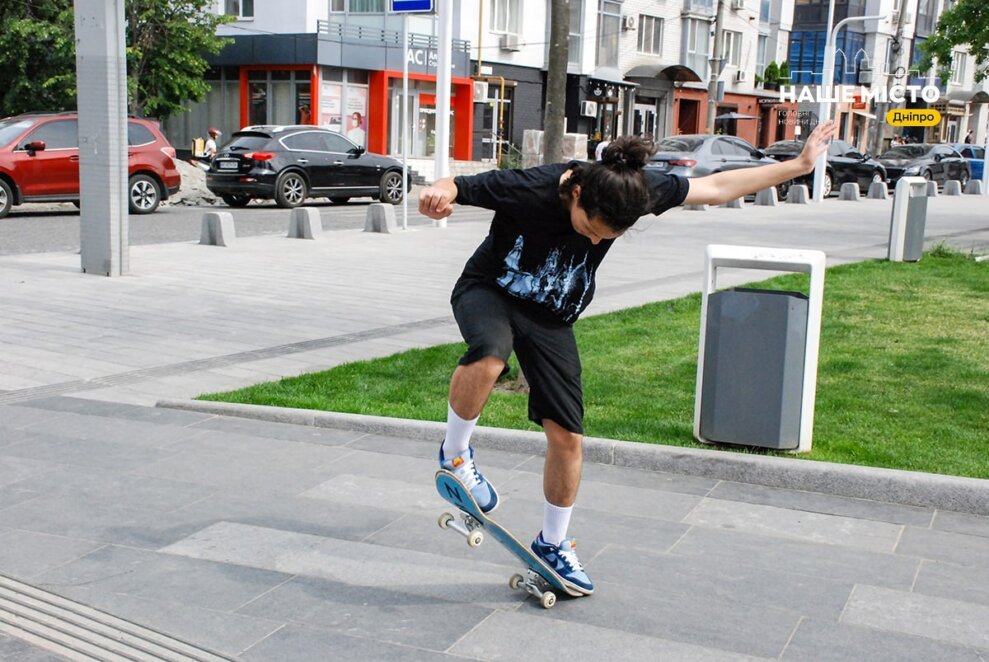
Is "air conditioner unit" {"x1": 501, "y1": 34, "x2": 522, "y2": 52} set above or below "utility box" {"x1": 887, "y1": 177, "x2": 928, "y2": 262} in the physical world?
above

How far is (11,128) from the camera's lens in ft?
62.3

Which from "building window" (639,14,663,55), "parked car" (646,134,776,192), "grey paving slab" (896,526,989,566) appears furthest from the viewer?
"building window" (639,14,663,55)

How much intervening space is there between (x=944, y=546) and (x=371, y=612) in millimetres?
2391

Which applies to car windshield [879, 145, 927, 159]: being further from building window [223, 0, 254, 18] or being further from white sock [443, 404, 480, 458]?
white sock [443, 404, 480, 458]

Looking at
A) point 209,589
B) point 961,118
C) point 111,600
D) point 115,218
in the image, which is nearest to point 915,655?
point 209,589

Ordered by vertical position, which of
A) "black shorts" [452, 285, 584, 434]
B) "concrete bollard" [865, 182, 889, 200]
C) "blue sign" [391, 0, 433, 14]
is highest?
"blue sign" [391, 0, 433, 14]

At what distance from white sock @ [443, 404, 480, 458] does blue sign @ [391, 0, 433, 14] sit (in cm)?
1371

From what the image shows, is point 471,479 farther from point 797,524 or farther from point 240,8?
point 240,8

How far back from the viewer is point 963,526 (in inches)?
196

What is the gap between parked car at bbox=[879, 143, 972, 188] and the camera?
122 feet

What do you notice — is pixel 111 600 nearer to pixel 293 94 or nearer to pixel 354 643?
pixel 354 643

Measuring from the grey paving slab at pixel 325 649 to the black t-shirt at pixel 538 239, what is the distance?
1.23m

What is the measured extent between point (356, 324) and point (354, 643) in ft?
19.8

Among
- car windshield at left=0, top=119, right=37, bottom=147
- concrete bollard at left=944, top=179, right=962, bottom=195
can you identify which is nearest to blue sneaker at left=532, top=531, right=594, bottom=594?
car windshield at left=0, top=119, right=37, bottom=147
